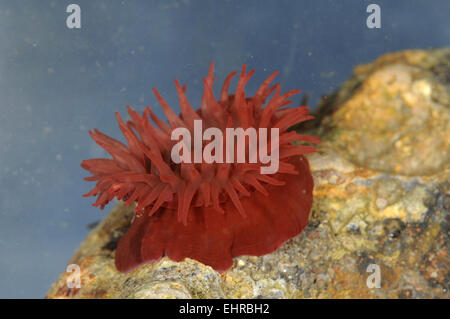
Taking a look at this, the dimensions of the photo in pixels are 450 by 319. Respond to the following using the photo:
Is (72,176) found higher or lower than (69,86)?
lower

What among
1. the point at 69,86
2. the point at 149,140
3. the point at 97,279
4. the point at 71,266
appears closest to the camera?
the point at 149,140

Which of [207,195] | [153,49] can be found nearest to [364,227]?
[207,195]

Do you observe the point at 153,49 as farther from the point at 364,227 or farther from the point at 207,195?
the point at 364,227

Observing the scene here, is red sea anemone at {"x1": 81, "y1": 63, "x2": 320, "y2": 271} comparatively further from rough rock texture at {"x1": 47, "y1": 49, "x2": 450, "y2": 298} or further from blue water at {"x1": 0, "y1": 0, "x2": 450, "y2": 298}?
blue water at {"x1": 0, "y1": 0, "x2": 450, "y2": 298}

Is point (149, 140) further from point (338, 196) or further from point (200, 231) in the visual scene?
point (338, 196)

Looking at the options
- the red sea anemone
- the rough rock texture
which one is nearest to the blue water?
the rough rock texture

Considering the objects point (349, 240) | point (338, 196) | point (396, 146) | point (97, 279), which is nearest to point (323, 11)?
point (396, 146)
